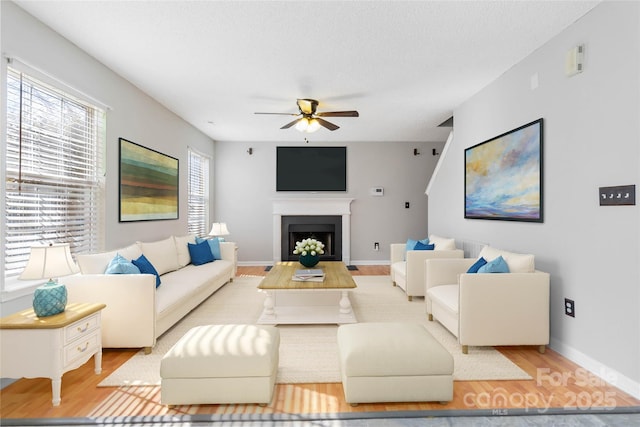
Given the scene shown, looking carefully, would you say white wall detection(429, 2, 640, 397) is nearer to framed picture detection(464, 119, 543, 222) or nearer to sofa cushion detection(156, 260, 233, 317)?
framed picture detection(464, 119, 543, 222)

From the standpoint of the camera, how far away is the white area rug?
242 cm

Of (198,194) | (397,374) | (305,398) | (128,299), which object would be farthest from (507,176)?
(198,194)

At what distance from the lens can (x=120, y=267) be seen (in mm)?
2910

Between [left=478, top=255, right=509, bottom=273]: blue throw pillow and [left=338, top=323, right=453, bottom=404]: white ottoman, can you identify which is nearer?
[left=338, top=323, right=453, bottom=404]: white ottoman

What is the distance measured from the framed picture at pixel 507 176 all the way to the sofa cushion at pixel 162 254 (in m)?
4.00

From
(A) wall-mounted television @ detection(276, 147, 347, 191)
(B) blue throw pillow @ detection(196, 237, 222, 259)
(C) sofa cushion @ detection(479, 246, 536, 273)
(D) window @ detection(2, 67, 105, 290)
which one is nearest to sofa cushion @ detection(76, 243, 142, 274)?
(D) window @ detection(2, 67, 105, 290)

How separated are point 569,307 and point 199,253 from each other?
440 centimetres

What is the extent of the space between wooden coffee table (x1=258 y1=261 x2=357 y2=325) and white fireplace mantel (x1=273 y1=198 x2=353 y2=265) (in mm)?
3140

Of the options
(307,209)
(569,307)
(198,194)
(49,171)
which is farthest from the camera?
(307,209)

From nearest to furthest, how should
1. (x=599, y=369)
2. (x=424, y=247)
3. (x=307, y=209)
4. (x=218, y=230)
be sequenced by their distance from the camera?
1. (x=599, y=369)
2. (x=424, y=247)
3. (x=218, y=230)
4. (x=307, y=209)

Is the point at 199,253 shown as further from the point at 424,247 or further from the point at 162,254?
the point at 424,247

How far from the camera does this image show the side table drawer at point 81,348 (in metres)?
2.14

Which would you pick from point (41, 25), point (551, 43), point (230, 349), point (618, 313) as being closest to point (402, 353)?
point (230, 349)

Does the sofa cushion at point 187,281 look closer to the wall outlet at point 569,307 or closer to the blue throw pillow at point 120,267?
the blue throw pillow at point 120,267
